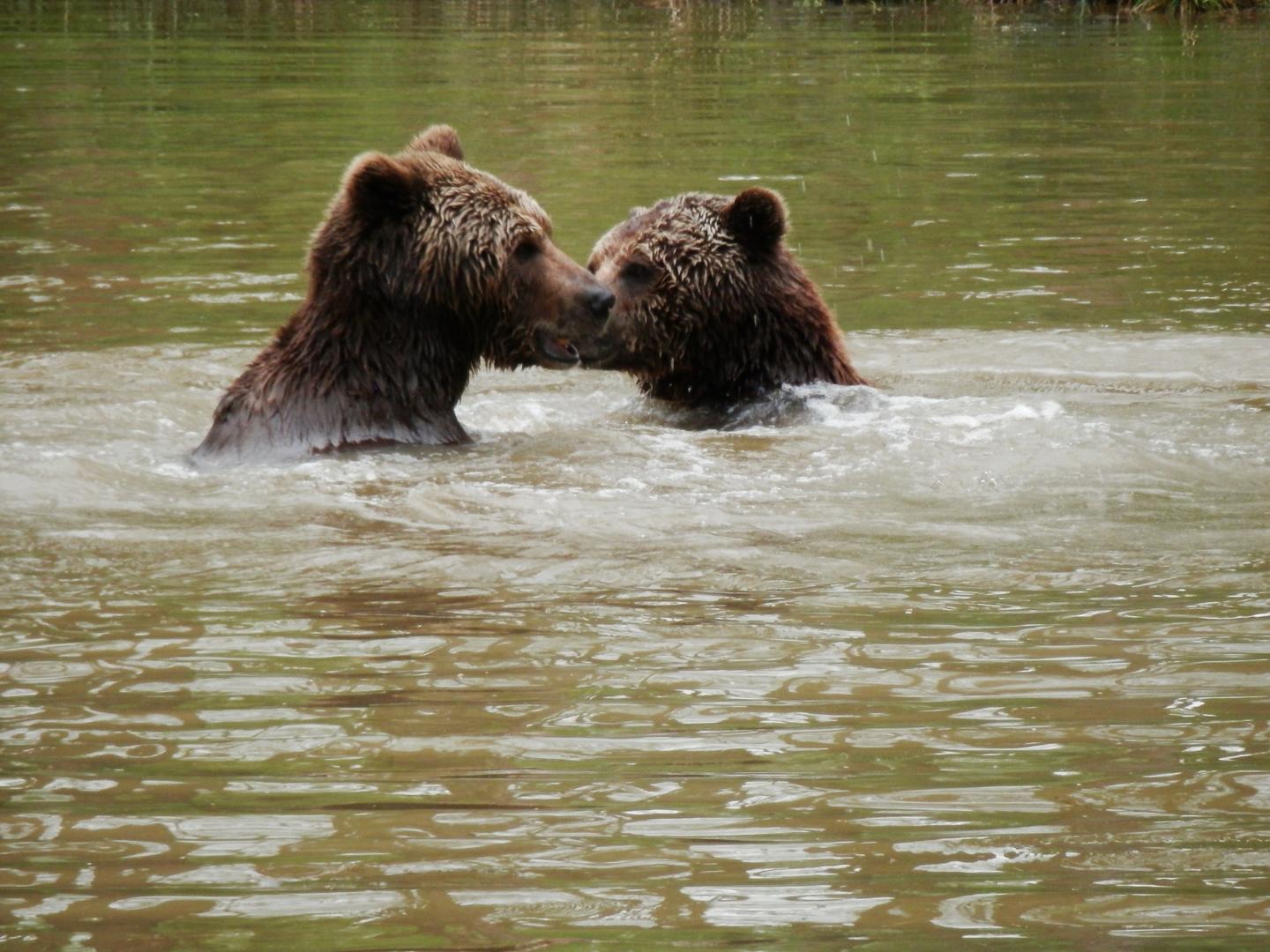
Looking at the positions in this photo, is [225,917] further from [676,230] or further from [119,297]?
[119,297]

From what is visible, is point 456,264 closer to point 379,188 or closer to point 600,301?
point 379,188

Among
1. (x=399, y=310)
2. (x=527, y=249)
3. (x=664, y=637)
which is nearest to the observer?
(x=664, y=637)

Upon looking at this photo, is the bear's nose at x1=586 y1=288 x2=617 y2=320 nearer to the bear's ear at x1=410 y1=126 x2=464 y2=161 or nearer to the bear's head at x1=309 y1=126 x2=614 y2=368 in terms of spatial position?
the bear's head at x1=309 y1=126 x2=614 y2=368

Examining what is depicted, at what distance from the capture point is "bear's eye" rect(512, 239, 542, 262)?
7.62 metres

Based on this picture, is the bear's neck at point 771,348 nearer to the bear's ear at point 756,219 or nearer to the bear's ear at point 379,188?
the bear's ear at point 756,219

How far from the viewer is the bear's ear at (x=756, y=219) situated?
8.47 metres

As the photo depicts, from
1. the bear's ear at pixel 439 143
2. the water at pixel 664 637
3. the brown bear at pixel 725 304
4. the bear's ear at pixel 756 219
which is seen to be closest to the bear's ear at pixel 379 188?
the bear's ear at pixel 439 143

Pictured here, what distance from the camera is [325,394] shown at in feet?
24.3

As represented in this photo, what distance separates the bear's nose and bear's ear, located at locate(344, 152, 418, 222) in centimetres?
88

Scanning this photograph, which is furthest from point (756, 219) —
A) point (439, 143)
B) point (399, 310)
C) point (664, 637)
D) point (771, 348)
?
point (664, 637)

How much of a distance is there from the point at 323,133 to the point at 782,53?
11.3 metres

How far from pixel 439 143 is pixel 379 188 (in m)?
0.81

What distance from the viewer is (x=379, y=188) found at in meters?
7.37

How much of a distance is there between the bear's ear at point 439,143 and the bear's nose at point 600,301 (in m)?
0.98
